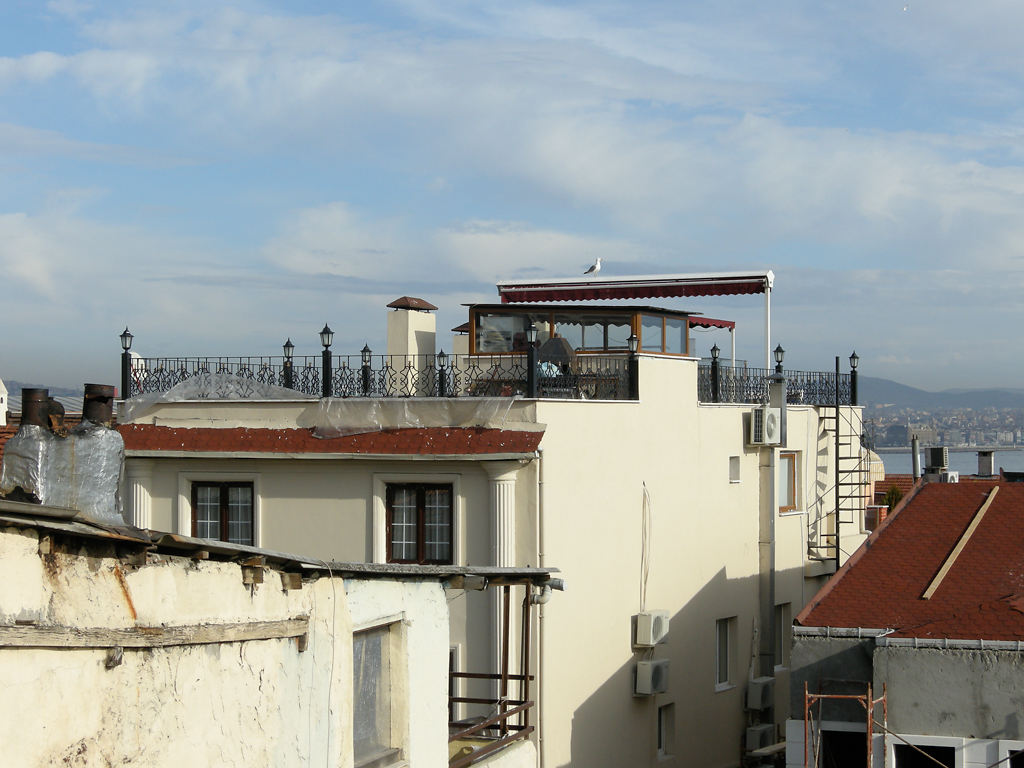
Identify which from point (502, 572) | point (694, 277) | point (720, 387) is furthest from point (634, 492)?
point (502, 572)

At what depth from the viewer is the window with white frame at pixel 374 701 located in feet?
43.5

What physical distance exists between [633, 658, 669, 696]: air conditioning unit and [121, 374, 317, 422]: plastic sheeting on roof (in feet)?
25.1

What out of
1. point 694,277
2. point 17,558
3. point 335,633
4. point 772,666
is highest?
point 694,277

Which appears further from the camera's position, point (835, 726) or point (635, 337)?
point (635, 337)

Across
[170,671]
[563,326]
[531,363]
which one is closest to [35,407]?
[170,671]

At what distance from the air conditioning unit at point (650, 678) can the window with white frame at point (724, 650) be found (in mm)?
3148

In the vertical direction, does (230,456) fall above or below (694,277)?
below

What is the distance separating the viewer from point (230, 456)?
22516mm

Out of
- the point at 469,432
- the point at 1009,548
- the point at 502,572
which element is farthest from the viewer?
the point at 469,432

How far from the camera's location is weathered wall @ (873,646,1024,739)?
50.6 ft

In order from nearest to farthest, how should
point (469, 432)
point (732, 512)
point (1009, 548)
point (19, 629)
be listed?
point (19, 629) < point (1009, 548) < point (469, 432) < point (732, 512)

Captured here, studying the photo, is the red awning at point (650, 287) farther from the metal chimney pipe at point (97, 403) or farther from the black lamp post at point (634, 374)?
the metal chimney pipe at point (97, 403)

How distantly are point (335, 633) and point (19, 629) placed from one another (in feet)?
15.1

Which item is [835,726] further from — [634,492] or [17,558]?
[17,558]
